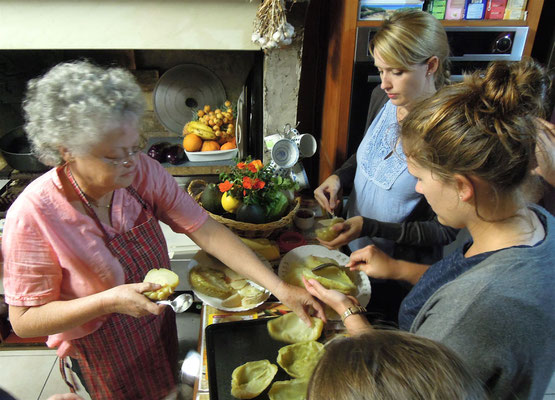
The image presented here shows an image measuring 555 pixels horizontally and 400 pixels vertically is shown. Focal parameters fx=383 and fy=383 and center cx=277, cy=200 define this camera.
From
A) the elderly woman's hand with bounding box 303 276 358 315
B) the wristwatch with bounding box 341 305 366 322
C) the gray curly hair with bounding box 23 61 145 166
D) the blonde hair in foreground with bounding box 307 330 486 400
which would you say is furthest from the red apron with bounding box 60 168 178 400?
the blonde hair in foreground with bounding box 307 330 486 400

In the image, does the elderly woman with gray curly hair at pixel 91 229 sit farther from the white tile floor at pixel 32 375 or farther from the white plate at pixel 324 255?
the white tile floor at pixel 32 375

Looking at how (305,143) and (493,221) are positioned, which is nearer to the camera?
(493,221)

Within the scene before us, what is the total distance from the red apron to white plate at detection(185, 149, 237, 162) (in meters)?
1.32

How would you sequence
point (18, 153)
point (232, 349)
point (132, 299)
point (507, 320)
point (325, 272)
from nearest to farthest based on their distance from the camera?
point (507, 320) < point (132, 299) < point (232, 349) < point (325, 272) < point (18, 153)

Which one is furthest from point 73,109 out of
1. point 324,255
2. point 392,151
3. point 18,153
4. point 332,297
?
point 18,153

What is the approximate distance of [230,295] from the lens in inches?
51.9

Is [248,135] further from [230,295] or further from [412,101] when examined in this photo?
[230,295]

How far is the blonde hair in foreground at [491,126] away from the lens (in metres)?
0.78

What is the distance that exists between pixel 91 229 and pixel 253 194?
0.69 m

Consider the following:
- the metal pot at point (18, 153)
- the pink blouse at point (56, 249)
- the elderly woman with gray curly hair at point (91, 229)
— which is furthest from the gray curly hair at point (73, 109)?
the metal pot at point (18, 153)

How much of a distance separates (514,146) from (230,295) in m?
0.95

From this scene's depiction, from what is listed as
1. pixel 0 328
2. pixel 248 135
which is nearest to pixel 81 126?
pixel 248 135

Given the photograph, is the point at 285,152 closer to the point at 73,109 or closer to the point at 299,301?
the point at 299,301

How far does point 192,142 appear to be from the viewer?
2.55 m
